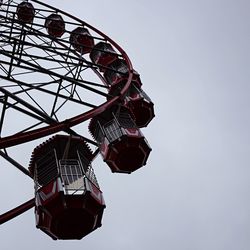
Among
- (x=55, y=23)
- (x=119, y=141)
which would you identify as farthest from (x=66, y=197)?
(x=55, y=23)

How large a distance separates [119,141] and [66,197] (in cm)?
385

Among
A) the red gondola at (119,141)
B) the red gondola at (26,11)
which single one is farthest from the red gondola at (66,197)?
the red gondola at (26,11)

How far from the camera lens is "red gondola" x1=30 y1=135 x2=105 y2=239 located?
10492mm

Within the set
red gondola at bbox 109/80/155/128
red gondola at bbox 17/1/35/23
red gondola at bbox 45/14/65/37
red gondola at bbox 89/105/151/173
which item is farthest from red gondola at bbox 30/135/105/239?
red gondola at bbox 17/1/35/23

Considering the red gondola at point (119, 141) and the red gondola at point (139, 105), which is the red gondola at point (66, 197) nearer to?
the red gondola at point (119, 141)

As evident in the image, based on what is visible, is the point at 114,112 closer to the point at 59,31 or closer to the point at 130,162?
the point at 130,162

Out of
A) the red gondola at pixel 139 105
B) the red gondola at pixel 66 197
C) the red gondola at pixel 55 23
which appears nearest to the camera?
the red gondola at pixel 66 197

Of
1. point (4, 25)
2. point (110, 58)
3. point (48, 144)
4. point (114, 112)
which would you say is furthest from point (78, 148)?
point (110, 58)

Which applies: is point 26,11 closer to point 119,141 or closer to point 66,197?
point 119,141

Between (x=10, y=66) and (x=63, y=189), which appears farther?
(x=10, y=66)

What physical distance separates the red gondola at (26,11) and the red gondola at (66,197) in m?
14.4

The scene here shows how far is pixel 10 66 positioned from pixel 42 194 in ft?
15.0

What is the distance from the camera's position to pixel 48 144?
1236 centimetres

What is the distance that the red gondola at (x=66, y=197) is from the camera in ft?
34.4
